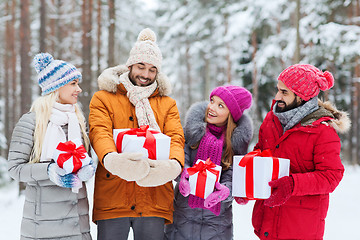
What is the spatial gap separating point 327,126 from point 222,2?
50.4 ft

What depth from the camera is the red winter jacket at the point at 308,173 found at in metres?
2.81

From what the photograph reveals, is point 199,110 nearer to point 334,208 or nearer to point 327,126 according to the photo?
point 327,126

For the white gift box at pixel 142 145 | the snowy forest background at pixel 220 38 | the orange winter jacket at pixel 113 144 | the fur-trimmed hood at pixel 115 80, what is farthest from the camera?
the snowy forest background at pixel 220 38

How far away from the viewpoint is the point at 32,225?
2.93 m

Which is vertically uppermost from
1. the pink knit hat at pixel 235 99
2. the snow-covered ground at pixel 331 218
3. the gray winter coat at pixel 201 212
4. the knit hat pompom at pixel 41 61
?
the knit hat pompom at pixel 41 61

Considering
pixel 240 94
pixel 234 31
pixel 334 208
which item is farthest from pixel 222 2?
pixel 240 94

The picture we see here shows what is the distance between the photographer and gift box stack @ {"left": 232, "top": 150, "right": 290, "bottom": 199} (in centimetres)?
281

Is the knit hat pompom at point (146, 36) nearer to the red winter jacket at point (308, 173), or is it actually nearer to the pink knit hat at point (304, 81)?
the pink knit hat at point (304, 81)

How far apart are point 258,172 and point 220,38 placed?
634 inches

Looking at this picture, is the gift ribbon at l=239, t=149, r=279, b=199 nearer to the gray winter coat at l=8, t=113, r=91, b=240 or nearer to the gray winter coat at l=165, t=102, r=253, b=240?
the gray winter coat at l=165, t=102, r=253, b=240

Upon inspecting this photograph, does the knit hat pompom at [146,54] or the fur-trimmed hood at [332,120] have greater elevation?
the knit hat pompom at [146,54]

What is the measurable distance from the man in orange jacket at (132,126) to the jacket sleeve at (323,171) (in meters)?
1.03

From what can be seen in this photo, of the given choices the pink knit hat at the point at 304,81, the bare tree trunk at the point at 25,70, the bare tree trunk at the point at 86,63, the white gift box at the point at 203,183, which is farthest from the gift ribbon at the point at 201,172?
the bare tree trunk at the point at 86,63

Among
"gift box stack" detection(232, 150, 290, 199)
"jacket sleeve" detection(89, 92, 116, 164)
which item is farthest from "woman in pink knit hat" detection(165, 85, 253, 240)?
"jacket sleeve" detection(89, 92, 116, 164)
